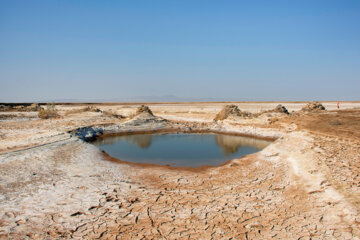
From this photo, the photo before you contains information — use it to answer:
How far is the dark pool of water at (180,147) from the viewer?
9.97 metres

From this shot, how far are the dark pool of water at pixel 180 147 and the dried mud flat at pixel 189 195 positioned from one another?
5.02 ft

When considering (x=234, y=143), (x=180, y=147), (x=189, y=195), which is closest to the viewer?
(x=189, y=195)

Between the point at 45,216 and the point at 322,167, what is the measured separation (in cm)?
609

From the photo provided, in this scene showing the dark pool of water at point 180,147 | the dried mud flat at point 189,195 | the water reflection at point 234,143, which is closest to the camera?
the dried mud flat at point 189,195

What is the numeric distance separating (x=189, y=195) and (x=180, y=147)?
22.3 feet

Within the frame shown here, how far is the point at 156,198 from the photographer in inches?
219

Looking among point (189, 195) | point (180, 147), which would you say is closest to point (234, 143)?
point (180, 147)

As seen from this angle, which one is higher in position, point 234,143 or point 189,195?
point 189,195

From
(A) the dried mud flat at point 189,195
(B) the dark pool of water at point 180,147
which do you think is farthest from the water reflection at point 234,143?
(A) the dried mud flat at point 189,195

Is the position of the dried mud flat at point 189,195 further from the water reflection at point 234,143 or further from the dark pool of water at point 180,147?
the water reflection at point 234,143

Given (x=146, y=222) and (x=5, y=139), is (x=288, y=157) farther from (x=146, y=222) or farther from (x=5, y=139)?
(x=5, y=139)

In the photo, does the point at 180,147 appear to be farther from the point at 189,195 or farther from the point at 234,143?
the point at 189,195

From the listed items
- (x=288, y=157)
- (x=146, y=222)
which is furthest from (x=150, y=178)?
(x=288, y=157)

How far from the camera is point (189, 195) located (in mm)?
5734
